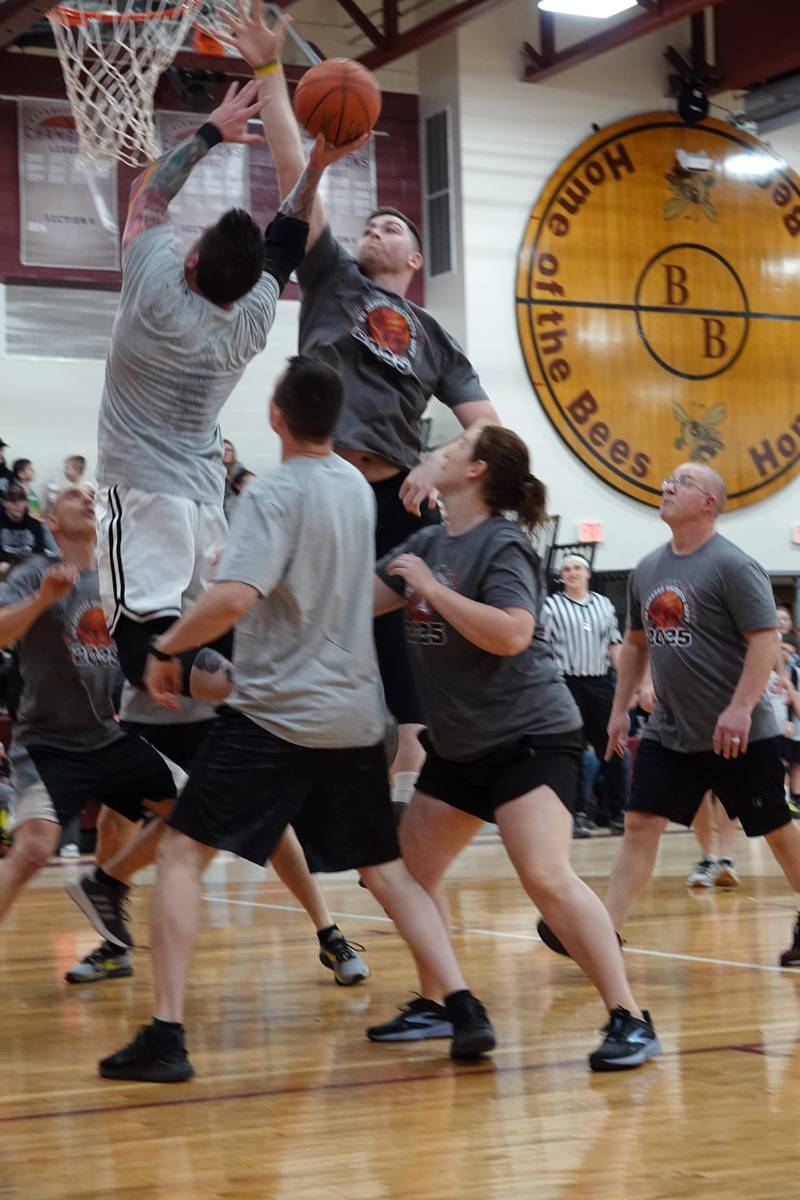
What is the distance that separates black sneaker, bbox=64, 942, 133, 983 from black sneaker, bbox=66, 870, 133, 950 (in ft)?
0.30

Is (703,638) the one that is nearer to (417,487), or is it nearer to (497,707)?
(417,487)

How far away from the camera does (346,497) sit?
3.85 metres

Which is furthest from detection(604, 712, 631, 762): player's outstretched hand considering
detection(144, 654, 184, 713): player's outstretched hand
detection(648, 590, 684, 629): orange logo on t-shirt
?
detection(144, 654, 184, 713): player's outstretched hand

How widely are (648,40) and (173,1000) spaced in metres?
14.8

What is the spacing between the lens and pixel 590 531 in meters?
15.9

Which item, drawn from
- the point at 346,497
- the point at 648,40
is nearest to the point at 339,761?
the point at 346,497

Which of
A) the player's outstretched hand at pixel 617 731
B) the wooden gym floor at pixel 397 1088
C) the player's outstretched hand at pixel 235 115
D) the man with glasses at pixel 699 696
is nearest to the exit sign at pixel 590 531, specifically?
the wooden gym floor at pixel 397 1088

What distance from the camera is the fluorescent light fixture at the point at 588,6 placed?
13.9 meters

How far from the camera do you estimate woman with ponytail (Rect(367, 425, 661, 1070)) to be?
3.79 metres

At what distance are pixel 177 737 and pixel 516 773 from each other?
150cm

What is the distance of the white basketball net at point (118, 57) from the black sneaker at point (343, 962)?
6.69 m

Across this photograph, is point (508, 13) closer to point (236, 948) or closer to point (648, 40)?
point (648, 40)

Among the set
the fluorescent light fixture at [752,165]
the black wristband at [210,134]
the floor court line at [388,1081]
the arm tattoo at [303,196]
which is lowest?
the floor court line at [388,1081]

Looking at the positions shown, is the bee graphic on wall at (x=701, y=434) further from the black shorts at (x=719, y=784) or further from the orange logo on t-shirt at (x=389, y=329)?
the orange logo on t-shirt at (x=389, y=329)
